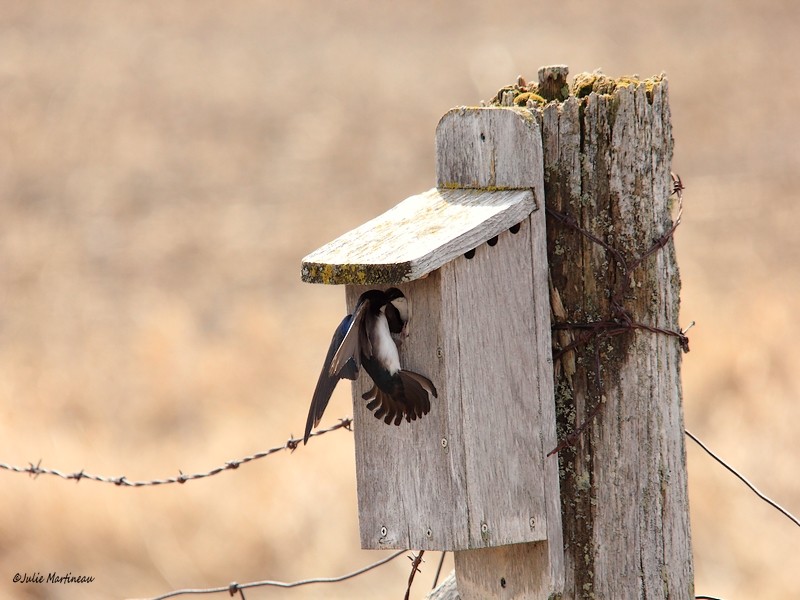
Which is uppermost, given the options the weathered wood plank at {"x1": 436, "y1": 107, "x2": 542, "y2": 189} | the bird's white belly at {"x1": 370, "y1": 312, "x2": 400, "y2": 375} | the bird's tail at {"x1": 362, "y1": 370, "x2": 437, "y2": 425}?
the weathered wood plank at {"x1": 436, "y1": 107, "x2": 542, "y2": 189}

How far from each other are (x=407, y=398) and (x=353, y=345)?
17 centimetres

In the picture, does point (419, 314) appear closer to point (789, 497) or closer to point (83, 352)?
point (789, 497)

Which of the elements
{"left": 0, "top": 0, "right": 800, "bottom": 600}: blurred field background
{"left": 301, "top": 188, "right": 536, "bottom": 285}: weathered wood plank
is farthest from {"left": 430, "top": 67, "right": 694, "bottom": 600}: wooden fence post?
{"left": 0, "top": 0, "right": 800, "bottom": 600}: blurred field background

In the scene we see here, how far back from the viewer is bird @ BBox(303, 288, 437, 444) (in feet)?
7.25

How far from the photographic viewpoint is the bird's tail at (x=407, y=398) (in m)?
2.20

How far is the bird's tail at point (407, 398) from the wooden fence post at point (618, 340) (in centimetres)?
33

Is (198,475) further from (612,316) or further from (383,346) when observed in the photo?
(612,316)

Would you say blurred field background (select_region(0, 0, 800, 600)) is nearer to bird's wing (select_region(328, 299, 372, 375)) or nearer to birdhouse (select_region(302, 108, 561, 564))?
birdhouse (select_region(302, 108, 561, 564))

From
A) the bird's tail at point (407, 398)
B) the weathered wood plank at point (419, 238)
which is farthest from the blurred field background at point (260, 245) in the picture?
the weathered wood plank at point (419, 238)

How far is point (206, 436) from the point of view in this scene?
679cm

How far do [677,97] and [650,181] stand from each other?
16494 millimetres

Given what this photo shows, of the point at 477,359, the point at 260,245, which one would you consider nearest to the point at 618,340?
the point at 477,359

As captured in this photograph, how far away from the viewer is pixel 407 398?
222 centimetres

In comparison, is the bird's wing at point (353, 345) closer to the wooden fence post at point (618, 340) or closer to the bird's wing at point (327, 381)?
the bird's wing at point (327, 381)
